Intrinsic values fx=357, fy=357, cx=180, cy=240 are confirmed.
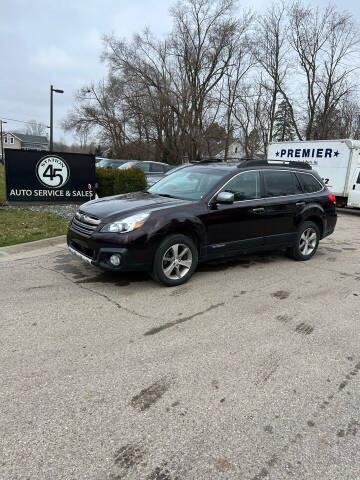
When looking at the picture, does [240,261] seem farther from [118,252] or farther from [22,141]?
[22,141]

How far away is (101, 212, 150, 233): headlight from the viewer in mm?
4578

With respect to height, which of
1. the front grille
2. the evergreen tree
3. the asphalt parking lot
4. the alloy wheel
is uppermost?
the evergreen tree

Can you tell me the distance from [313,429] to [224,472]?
0.75m

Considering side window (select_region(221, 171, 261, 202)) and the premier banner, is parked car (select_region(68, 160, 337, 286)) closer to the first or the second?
side window (select_region(221, 171, 261, 202))

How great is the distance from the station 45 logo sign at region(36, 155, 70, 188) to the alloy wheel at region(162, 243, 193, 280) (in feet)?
24.0

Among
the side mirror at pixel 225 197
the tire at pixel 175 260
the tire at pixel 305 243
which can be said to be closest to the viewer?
the tire at pixel 175 260

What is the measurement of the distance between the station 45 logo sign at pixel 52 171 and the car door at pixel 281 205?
23.3ft

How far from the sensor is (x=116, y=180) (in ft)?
37.9

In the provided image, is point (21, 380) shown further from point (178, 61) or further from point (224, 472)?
point (178, 61)

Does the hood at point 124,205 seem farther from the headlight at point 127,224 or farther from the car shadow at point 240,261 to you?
the car shadow at point 240,261

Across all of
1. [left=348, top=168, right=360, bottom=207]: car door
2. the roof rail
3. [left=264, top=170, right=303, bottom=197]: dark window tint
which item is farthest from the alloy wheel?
[left=348, top=168, right=360, bottom=207]: car door

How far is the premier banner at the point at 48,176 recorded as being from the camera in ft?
33.8

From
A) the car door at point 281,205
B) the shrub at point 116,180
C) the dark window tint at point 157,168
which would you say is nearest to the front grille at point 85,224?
the car door at point 281,205

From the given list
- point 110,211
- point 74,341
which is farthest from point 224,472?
point 110,211
